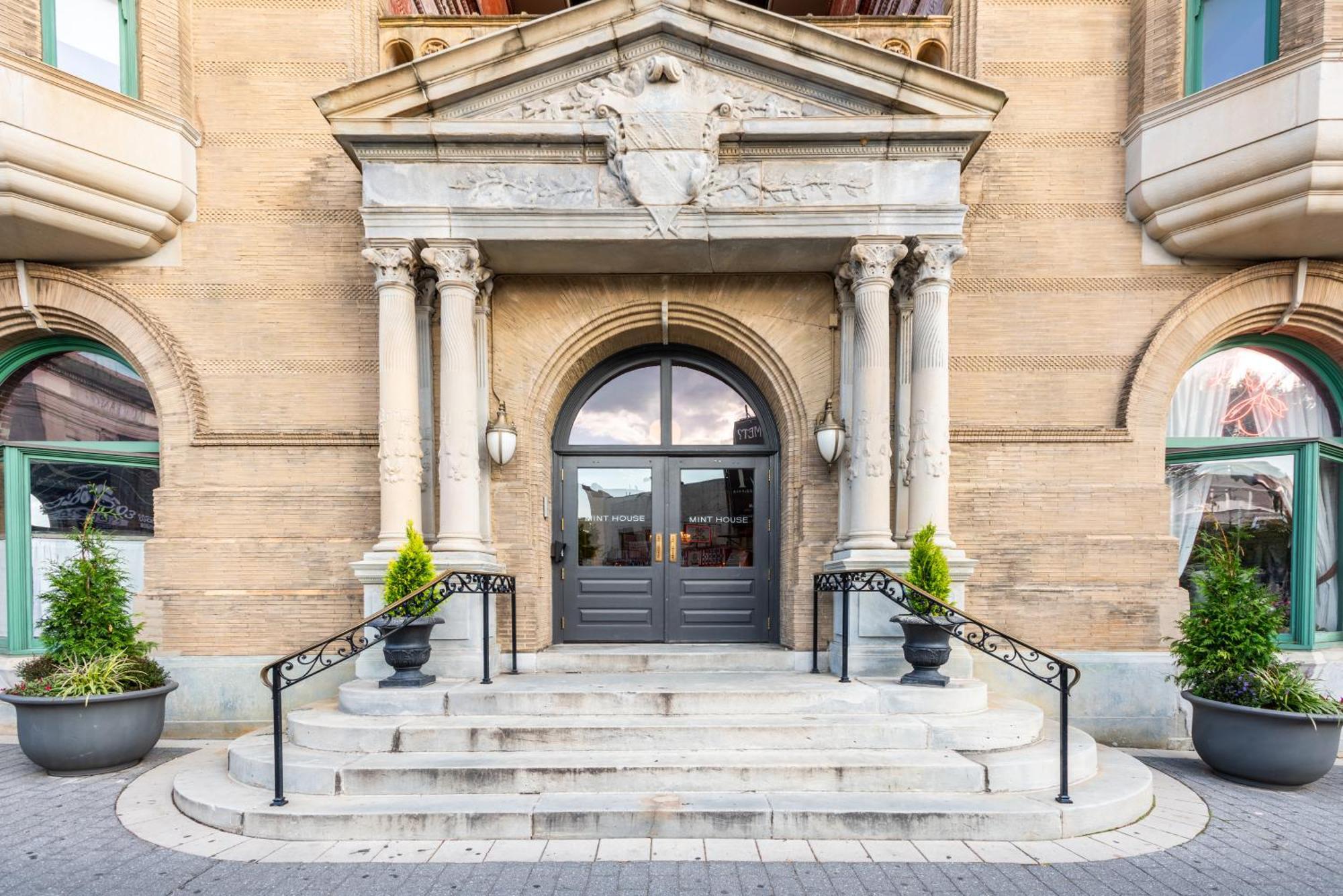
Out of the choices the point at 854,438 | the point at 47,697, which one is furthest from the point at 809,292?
the point at 47,697

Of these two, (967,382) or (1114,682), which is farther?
(967,382)

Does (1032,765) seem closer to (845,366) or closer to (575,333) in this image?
(845,366)

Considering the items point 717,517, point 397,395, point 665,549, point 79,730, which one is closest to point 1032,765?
Result: point 717,517

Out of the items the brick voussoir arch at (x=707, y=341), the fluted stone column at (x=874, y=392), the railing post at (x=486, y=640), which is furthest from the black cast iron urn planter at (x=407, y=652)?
the fluted stone column at (x=874, y=392)

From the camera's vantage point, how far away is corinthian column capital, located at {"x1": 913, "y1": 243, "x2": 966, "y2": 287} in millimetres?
7418

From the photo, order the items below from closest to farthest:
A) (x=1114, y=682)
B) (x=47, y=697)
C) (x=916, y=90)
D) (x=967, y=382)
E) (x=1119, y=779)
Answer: (x=1119, y=779), (x=47, y=697), (x=916, y=90), (x=1114, y=682), (x=967, y=382)

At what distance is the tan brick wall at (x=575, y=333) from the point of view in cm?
809

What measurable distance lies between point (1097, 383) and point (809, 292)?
11.1 feet

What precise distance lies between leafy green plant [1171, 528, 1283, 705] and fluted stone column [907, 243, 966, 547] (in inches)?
85.7

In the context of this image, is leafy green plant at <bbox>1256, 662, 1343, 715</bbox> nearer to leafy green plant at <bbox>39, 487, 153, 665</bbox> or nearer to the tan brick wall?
the tan brick wall

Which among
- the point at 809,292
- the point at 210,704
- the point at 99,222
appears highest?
the point at 99,222

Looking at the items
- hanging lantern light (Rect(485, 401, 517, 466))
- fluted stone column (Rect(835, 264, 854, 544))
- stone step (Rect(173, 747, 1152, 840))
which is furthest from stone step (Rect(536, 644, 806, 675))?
stone step (Rect(173, 747, 1152, 840))

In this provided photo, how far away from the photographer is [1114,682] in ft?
25.5

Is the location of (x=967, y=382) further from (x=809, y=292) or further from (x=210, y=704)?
(x=210, y=704)
